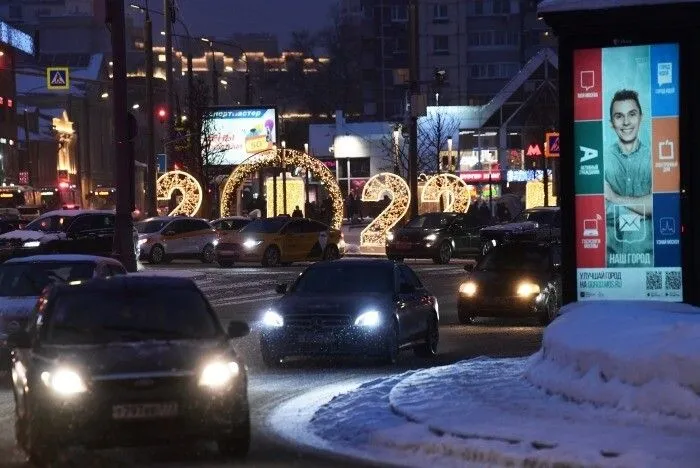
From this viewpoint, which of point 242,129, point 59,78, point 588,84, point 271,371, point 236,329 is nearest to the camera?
point 236,329

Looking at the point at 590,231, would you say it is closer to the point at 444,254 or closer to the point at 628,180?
the point at 628,180

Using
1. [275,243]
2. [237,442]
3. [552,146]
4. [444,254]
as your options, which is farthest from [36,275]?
[552,146]

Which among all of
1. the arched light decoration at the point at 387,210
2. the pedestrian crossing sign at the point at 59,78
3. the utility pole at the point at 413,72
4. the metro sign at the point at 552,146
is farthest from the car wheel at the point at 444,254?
the pedestrian crossing sign at the point at 59,78

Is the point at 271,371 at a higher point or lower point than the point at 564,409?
lower

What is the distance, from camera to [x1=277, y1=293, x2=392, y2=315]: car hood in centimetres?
2048

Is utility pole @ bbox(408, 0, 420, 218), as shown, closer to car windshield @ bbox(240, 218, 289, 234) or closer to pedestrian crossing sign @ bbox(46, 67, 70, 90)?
car windshield @ bbox(240, 218, 289, 234)

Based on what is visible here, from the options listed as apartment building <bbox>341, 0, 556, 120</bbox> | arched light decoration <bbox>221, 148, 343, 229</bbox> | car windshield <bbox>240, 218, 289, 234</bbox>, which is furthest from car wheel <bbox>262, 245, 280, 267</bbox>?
apartment building <bbox>341, 0, 556, 120</bbox>

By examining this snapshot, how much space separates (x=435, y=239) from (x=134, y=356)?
39.5 m

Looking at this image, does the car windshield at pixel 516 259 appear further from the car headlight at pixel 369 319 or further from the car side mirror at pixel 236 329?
the car side mirror at pixel 236 329

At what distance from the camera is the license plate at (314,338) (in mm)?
20266

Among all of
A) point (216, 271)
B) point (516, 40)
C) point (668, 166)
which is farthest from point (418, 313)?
point (516, 40)

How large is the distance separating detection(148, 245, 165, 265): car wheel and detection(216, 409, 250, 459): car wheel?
40.6 m

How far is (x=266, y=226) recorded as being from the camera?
50406 millimetres

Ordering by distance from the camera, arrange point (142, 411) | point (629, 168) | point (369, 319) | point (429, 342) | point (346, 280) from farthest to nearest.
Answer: point (429, 342) < point (346, 280) < point (369, 319) < point (629, 168) < point (142, 411)
